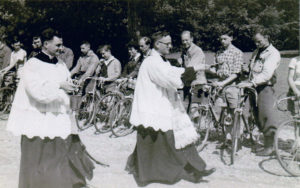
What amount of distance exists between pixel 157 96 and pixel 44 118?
1.45 meters

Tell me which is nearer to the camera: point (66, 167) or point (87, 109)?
point (66, 167)

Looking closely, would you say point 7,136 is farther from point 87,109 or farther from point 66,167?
point 66,167

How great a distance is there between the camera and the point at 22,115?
13.7 ft

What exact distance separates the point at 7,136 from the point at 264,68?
488cm

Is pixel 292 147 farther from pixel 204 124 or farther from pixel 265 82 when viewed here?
pixel 204 124

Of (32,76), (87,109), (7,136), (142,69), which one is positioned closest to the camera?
(32,76)

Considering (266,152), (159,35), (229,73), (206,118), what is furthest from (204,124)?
(159,35)

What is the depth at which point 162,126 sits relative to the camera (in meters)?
5.02

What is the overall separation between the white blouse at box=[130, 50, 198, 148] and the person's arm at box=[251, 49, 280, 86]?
5.39 ft

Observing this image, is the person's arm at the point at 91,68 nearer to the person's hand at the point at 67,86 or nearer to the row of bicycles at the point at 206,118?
the row of bicycles at the point at 206,118

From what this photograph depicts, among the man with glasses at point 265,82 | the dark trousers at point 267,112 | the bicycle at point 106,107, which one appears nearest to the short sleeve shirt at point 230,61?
the man with glasses at point 265,82

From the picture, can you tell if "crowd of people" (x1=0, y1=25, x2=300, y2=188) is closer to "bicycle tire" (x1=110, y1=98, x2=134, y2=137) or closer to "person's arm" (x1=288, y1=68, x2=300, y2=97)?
"person's arm" (x1=288, y1=68, x2=300, y2=97)

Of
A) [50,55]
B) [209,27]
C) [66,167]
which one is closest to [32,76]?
[50,55]

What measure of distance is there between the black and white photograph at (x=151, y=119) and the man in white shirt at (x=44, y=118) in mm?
10
